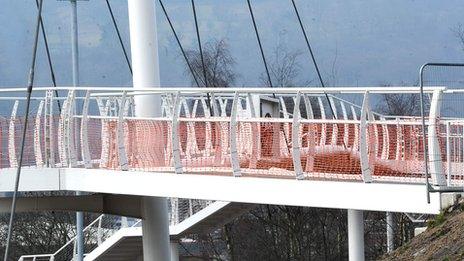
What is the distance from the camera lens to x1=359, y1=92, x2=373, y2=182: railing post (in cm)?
2025

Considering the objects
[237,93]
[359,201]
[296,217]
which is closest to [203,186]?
[237,93]

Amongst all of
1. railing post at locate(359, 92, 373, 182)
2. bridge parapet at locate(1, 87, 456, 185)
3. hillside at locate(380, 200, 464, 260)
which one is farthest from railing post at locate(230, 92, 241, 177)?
hillside at locate(380, 200, 464, 260)

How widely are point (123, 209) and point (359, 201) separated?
10298mm

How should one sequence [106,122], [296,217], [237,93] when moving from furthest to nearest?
1. [296,217]
2. [106,122]
3. [237,93]

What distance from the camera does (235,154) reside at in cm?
2300

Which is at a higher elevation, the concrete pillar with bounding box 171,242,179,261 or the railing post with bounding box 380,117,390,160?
the railing post with bounding box 380,117,390,160

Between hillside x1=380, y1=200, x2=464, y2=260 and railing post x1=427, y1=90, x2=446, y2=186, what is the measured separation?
429 mm

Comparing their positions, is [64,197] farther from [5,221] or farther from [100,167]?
[5,221]

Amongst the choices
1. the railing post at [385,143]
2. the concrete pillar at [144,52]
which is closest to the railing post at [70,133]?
the concrete pillar at [144,52]

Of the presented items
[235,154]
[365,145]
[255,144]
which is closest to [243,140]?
[255,144]

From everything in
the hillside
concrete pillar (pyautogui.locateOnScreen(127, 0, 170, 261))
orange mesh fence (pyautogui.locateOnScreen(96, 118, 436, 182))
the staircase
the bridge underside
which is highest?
concrete pillar (pyautogui.locateOnScreen(127, 0, 170, 261))

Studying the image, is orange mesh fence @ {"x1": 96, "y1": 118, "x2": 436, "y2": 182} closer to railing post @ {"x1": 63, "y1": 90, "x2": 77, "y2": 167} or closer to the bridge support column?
railing post @ {"x1": 63, "y1": 90, "x2": 77, "y2": 167}

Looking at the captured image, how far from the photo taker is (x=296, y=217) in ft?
182

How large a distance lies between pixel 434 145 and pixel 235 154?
4.24 meters
